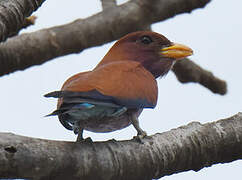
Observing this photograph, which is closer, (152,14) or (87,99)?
(87,99)

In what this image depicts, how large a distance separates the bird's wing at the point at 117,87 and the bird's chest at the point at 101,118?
96 mm

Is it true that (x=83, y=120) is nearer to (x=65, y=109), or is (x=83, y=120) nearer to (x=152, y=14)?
(x=65, y=109)

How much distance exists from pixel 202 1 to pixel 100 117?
2.30 metres

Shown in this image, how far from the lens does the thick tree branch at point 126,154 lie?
286 cm

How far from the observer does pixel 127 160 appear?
324 cm

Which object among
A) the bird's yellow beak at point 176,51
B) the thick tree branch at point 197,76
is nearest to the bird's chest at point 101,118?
the bird's yellow beak at point 176,51

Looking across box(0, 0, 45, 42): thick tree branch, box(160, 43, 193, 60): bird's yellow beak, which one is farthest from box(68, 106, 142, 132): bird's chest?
box(160, 43, 193, 60): bird's yellow beak

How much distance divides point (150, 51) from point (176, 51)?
0.21 metres

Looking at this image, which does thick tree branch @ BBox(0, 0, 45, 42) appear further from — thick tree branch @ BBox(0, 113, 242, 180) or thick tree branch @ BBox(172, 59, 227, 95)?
thick tree branch @ BBox(172, 59, 227, 95)

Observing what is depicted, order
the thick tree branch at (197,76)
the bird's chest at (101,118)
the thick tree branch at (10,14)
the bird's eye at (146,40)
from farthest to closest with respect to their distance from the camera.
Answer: the thick tree branch at (197,76) → the bird's eye at (146,40) → the thick tree branch at (10,14) → the bird's chest at (101,118)

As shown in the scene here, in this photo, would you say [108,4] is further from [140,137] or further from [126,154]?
[126,154]

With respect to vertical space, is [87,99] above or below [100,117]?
above

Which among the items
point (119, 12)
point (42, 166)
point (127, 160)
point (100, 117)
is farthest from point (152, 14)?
point (42, 166)

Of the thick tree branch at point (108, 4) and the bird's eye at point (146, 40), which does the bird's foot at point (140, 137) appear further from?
the thick tree branch at point (108, 4)
